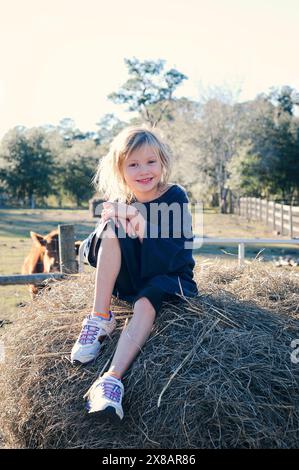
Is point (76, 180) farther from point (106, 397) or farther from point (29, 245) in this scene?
point (106, 397)

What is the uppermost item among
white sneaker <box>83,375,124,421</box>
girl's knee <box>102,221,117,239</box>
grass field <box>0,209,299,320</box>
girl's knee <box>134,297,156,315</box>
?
girl's knee <box>102,221,117,239</box>

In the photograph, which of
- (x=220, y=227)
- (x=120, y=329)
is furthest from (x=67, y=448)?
(x=220, y=227)

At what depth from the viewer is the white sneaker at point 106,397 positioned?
2.42 m

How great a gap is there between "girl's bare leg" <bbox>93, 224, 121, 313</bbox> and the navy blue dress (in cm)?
4

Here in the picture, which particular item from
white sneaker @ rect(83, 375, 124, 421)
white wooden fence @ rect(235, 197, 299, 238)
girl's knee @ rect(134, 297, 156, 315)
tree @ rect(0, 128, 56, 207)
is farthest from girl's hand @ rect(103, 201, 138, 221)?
tree @ rect(0, 128, 56, 207)

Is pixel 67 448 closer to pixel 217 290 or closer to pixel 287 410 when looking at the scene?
pixel 287 410

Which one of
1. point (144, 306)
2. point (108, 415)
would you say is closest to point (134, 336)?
point (144, 306)

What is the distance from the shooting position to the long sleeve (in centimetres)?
286

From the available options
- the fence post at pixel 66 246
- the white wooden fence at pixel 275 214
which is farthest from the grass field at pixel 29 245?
the fence post at pixel 66 246

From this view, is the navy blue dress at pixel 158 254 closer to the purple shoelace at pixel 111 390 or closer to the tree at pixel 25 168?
the purple shoelace at pixel 111 390

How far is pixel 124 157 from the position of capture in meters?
3.02

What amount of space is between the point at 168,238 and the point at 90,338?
2.09 feet

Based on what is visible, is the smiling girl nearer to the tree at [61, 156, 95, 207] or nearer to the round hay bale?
the round hay bale

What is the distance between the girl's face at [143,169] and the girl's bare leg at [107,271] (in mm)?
339
